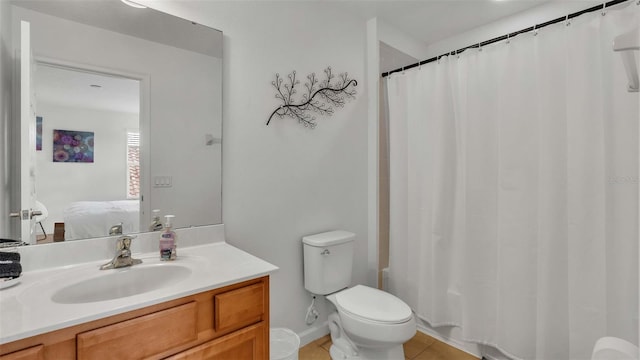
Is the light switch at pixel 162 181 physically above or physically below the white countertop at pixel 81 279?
above

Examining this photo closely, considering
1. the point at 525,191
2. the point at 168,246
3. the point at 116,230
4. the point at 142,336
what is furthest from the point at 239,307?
the point at 525,191

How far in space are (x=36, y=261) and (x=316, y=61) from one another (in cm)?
183

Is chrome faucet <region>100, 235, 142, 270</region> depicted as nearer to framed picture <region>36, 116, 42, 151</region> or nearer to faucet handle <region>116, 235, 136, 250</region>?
faucet handle <region>116, 235, 136, 250</region>

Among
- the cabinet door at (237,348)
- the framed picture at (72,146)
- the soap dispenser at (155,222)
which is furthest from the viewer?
the soap dispenser at (155,222)

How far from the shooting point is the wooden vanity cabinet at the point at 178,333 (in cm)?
84

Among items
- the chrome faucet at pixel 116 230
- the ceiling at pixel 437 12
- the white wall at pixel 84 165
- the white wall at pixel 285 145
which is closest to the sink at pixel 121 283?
the chrome faucet at pixel 116 230

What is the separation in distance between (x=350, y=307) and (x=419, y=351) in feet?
2.44

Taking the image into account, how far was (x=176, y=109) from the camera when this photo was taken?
156 centimetres

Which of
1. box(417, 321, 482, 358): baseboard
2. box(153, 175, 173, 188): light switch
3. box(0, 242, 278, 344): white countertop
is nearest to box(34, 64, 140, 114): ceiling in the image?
box(153, 175, 173, 188): light switch

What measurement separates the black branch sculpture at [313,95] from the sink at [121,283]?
3.27 feet

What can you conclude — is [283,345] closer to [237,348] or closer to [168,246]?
[237,348]

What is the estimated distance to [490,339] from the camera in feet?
6.21

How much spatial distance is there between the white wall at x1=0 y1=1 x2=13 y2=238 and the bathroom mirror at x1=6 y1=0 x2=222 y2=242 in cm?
3

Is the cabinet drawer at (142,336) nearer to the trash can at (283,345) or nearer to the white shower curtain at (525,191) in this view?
the trash can at (283,345)
